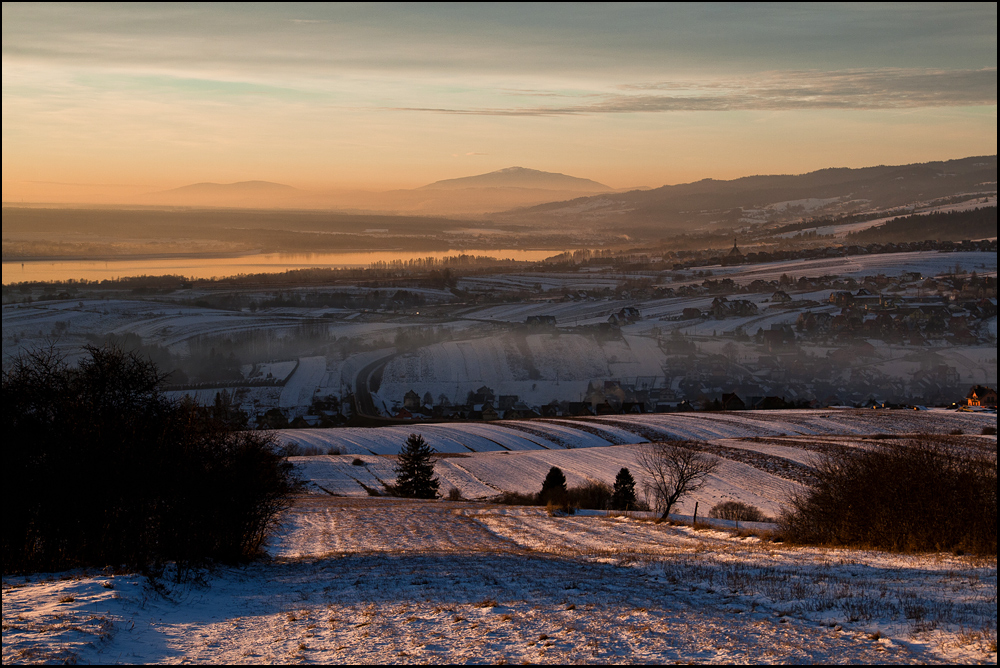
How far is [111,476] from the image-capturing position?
1155cm

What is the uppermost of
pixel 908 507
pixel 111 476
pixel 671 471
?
pixel 111 476

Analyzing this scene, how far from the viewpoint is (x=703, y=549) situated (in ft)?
46.4

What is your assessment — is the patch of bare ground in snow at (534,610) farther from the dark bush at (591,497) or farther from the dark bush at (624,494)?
the dark bush at (591,497)

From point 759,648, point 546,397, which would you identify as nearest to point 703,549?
point 759,648

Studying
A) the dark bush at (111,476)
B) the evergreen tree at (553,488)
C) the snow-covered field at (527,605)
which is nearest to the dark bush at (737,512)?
the snow-covered field at (527,605)

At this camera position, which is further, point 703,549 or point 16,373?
point 703,549

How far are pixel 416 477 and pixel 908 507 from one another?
22.2 m

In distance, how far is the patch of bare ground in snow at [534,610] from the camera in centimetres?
677

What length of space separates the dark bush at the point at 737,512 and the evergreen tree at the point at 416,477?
12564 mm

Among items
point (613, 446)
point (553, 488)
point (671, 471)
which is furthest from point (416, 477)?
point (613, 446)

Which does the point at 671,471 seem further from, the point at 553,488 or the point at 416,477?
the point at 416,477

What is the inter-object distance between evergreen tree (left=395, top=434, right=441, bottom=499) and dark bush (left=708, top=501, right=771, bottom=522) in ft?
41.2

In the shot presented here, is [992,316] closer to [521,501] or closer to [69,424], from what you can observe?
[521,501]

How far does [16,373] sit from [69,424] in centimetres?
213
